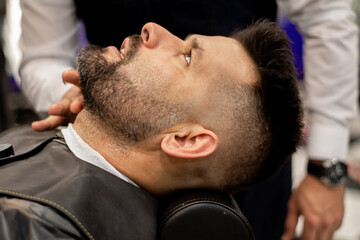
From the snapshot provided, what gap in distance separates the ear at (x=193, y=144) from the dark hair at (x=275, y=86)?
174 mm

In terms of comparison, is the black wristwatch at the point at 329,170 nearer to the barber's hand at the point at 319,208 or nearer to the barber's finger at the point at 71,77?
the barber's hand at the point at 319,208

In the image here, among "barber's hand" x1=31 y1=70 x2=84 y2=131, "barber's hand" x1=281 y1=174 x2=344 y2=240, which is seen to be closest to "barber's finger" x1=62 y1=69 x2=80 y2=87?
"barber's hand" x1=31 y1=70 x2=84 y2=131

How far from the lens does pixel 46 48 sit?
5.23 feet

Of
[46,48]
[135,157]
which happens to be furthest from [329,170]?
[46,48]

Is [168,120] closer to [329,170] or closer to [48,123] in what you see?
[48,123]

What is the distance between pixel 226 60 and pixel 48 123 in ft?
2.21

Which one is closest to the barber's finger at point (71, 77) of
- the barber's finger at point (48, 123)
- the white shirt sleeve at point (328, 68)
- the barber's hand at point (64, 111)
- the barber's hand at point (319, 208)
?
the barber's hand at point (64, 111)

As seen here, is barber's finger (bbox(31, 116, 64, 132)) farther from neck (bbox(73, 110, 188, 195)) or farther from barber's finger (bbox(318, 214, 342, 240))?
barber's finger (bbox(318, 214, 342, 240))

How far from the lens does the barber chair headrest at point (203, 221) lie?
0.95m

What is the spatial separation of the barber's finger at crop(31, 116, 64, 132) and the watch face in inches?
39.9

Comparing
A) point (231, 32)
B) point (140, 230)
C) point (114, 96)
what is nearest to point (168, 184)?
point (140, 230)

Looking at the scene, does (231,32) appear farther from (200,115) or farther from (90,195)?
(90,195)

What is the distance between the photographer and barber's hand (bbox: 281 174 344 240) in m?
1.38

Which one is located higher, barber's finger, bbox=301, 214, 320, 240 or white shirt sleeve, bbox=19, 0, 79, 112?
white shirt sleeve, bbox=19, 0, 79, 112
